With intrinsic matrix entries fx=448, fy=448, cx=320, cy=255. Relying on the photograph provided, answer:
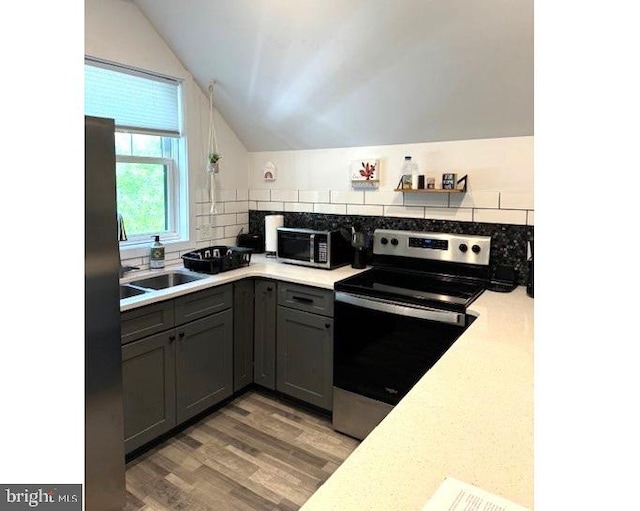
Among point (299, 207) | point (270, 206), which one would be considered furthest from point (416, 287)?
point (270, 206)

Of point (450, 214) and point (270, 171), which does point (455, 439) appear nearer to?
point (450, 214)

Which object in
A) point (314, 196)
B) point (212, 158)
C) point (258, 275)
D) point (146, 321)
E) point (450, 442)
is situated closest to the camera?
point (450, 442)

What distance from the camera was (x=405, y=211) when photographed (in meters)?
2.89

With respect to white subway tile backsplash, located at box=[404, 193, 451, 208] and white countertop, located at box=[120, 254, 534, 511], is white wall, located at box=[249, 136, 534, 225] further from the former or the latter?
white countertop, located at box=[120, 254, 534, 511]

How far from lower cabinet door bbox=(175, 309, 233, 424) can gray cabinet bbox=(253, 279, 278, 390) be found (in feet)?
0.67

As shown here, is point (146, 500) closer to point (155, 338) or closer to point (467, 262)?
point (155, 338)

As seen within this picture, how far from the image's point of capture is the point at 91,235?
1.35 meters

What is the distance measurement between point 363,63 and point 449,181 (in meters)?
0.82

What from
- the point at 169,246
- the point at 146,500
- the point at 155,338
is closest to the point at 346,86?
the point at 169,246

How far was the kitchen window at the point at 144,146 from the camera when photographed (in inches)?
104

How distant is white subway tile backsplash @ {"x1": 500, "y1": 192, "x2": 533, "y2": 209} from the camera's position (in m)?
2.44

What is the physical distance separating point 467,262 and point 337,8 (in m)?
1.53

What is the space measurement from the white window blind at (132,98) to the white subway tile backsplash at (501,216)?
80.7 inches

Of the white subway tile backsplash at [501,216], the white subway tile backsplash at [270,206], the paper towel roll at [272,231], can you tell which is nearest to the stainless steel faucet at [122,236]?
the paper towel roll at [272,231]
